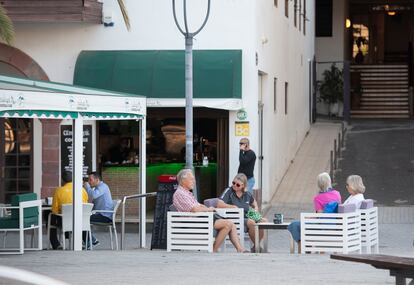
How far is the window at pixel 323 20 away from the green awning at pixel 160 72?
20843mm

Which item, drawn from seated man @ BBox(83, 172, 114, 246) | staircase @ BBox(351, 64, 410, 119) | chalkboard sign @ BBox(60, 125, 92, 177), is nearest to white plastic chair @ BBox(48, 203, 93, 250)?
seated man @ BBox(83, 172, 114, 246)

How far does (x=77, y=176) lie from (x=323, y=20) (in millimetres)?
28029

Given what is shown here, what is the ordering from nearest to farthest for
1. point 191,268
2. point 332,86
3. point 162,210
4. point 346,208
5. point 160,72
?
1. point 191,268
2. point 346,208
3. point 162,210
4. point 160,72
5. point 332,86

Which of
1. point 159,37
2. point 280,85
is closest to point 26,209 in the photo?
point 159,37

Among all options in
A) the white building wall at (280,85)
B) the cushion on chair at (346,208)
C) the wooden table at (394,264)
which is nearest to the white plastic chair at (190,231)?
the cushion on chair at (346,208)

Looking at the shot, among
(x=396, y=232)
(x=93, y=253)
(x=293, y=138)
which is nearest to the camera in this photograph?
(x=93, y=253)

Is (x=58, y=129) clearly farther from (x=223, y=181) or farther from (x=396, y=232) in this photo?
(x=396, y=232)

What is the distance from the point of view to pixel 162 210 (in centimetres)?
1662

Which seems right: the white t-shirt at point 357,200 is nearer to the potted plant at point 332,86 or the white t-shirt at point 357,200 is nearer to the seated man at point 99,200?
the seated man at point 99,200

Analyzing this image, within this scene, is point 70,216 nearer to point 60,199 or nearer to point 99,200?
point 60,199

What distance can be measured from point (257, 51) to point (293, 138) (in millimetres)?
8914

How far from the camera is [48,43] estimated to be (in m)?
23.3

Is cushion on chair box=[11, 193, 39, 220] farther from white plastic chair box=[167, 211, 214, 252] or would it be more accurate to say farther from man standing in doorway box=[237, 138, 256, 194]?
man standing in doorway box=[237, 138, 256, 194]

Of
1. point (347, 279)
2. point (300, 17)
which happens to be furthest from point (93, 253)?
point (300, 17)
